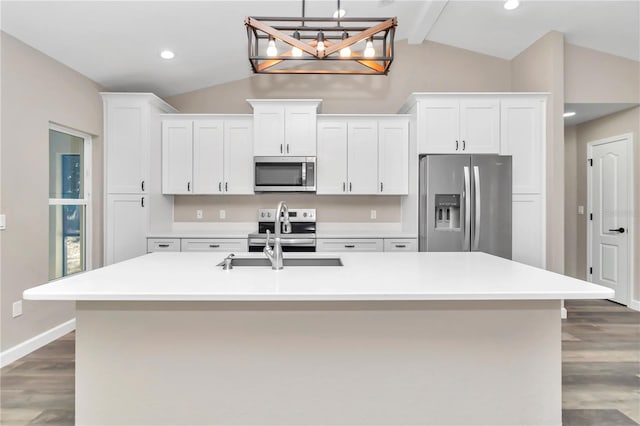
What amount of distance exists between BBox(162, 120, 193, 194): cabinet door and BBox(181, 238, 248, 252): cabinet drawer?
642 mm

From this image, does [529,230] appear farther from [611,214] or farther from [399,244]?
[611,214]

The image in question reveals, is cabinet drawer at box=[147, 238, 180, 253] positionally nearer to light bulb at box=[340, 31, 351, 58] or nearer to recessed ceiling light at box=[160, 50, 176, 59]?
recessed ceiling light at box=[160, 50, 176, 59]

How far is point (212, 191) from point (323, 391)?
9.77 feet

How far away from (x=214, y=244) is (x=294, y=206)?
1100 millimetres

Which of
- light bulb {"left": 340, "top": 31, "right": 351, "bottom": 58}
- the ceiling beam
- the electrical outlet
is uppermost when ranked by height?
the ceiling beam

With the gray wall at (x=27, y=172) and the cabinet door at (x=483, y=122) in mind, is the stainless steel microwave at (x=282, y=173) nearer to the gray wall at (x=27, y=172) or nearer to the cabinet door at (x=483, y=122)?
the cabinet door at (x=483, y=122)

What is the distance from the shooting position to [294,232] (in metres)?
4.41

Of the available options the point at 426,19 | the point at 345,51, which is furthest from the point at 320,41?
the point at 426,19

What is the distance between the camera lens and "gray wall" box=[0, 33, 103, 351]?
282cm

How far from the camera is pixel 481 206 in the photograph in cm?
373

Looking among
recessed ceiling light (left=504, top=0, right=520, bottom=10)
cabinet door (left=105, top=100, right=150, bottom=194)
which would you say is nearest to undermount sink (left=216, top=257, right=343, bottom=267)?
cabinet door (left=105, top=100, right=150, bottom=194)

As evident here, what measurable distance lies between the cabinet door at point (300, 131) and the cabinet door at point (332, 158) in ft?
0.34

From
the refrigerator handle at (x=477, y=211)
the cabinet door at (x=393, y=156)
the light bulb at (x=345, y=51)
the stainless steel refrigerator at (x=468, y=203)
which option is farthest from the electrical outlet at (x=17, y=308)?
the refrigerator handle at (x=477, y=211)

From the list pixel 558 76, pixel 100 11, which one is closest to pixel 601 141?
pixel 558 76
